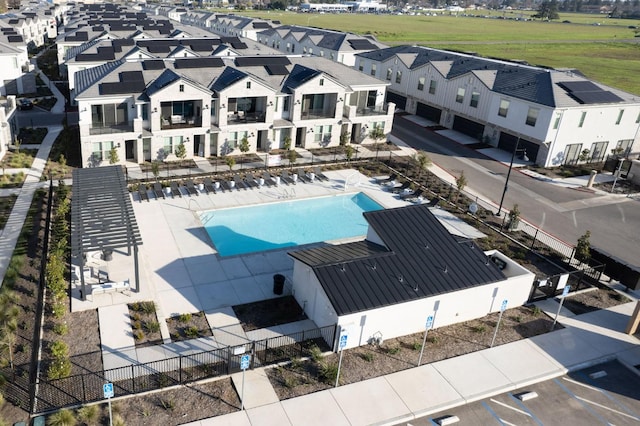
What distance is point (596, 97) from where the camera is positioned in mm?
51438

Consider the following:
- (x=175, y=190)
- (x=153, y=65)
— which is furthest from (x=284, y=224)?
(x=153, y=65)

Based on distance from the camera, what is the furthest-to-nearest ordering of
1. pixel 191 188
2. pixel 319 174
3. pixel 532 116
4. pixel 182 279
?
pixel 532 116
pixel 319 174
pixel 191 188
pixel 182 279

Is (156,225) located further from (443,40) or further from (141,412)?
(443,40)

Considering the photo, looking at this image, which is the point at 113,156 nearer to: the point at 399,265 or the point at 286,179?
the point at 286,179

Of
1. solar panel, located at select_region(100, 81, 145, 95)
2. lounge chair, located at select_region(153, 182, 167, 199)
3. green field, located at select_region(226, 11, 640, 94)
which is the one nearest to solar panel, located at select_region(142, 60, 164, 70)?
solar panel, located at select_region(100, 81, 145, 95)

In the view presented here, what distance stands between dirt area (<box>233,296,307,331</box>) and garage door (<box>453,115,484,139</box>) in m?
39.7

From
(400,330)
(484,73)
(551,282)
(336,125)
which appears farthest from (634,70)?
(400,330)

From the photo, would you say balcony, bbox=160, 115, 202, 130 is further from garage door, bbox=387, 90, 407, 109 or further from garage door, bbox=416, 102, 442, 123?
garage door, bbox=387, 90, 407, 109

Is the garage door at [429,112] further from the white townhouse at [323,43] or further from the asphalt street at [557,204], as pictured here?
the white townhouse at [323,43]

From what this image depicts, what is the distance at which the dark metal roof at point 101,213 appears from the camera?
25.5 m

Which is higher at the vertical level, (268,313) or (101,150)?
(101,150)

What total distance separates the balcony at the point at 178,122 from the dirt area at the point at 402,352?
29047 mm

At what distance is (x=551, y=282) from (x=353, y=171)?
2198 centimetres

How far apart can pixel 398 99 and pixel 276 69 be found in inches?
991
